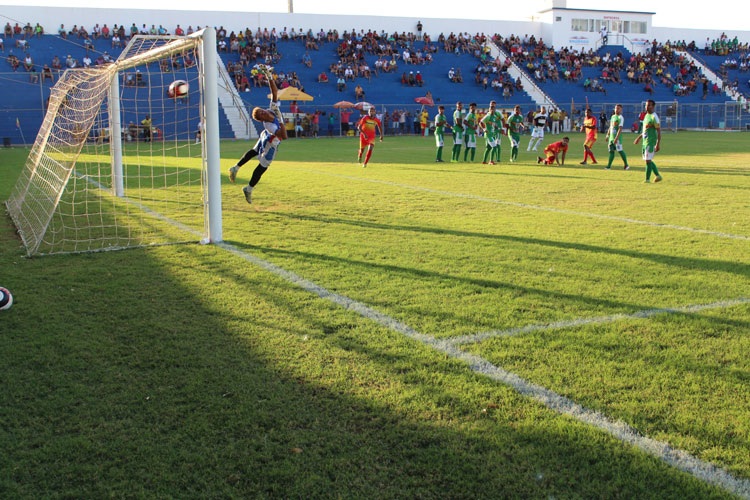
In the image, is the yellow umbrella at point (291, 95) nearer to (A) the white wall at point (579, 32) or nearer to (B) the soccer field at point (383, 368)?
(B) the soccer field at point (383, 368)

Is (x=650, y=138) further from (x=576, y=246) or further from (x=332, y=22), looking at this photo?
(x=332, y=22)

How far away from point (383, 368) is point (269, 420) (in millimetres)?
849

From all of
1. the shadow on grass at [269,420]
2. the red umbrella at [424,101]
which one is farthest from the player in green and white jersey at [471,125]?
the red umbrella at [424,101]

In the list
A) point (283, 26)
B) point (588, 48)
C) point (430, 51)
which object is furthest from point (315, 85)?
point (588, 48)

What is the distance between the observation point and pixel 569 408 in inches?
126

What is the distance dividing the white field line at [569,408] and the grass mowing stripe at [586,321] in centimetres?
21

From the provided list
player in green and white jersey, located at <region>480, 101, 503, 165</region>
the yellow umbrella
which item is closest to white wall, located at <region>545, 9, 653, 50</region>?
the yellow umbrella

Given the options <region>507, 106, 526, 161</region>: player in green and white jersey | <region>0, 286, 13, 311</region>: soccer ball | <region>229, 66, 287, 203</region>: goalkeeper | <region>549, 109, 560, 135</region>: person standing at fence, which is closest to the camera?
<region>0, 286, 13, 311</region>: soccer ball

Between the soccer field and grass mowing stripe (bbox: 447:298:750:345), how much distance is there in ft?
0.07

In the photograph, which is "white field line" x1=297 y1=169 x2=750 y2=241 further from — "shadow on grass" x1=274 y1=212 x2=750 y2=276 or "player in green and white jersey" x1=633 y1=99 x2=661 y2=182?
"player in green and white jersey" x1=633 y1=99 x2=661 y2=182

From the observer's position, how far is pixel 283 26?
47656mm

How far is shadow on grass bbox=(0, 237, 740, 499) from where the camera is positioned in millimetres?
2609

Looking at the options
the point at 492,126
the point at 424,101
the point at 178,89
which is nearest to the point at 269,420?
the point at 178,89

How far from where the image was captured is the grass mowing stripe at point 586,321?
165 inches
